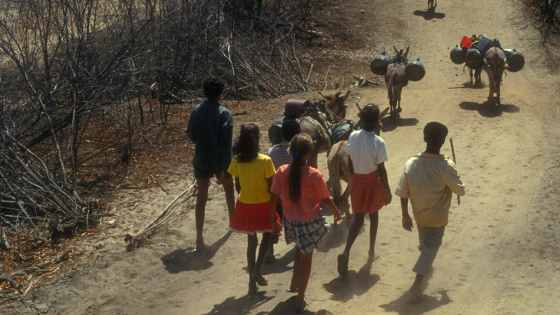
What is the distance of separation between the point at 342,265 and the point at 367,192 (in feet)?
2.48

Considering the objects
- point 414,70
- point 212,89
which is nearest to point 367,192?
point 212,89

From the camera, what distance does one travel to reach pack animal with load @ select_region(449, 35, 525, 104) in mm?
15391

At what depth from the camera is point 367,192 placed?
25.7ft

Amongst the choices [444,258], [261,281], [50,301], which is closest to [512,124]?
[444,258]

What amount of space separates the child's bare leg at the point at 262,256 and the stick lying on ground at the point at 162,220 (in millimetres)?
2036

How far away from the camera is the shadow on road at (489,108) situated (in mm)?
15016

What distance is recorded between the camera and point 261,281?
7.82 meters

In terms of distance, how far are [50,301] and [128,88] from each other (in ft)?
19.2

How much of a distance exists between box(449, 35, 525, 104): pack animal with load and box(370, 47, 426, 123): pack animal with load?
1603 millimetres

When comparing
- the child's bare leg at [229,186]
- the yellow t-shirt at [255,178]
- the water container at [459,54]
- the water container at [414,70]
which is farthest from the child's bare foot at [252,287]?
the water container at [459,54]

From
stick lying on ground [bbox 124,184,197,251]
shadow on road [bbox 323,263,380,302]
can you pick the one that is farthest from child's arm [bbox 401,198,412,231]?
stick lying on ground [bbox 124,184,197,251]

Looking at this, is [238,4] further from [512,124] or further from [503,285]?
[503,285]

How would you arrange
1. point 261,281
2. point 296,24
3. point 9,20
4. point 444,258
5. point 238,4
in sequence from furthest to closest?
1. point 296,24
2. point 238,4
3. point 9,20
4. point 444,258
5. point 261,281

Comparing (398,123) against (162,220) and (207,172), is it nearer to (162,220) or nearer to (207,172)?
(162,220)
